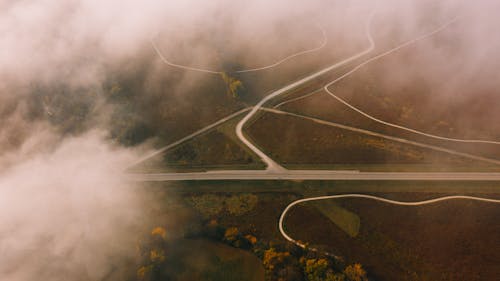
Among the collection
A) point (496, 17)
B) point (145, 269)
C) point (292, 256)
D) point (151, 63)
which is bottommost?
point (292, 256)

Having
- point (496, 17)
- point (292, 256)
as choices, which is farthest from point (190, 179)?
point (496, 17)

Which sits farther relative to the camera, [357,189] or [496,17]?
[496,17]

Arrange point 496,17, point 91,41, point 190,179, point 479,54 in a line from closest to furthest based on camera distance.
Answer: point 190,179, point 479,54, point 496,17, point 91,41

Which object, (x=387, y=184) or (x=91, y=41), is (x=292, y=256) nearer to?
(x=387, y=184)

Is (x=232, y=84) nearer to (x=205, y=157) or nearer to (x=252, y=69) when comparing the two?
(x=252, y=69)

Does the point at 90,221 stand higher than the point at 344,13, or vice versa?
the point at 344,13

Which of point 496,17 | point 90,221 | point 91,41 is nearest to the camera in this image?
point 90,221

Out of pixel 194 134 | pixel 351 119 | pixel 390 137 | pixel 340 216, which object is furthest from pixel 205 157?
pixel 390 137
